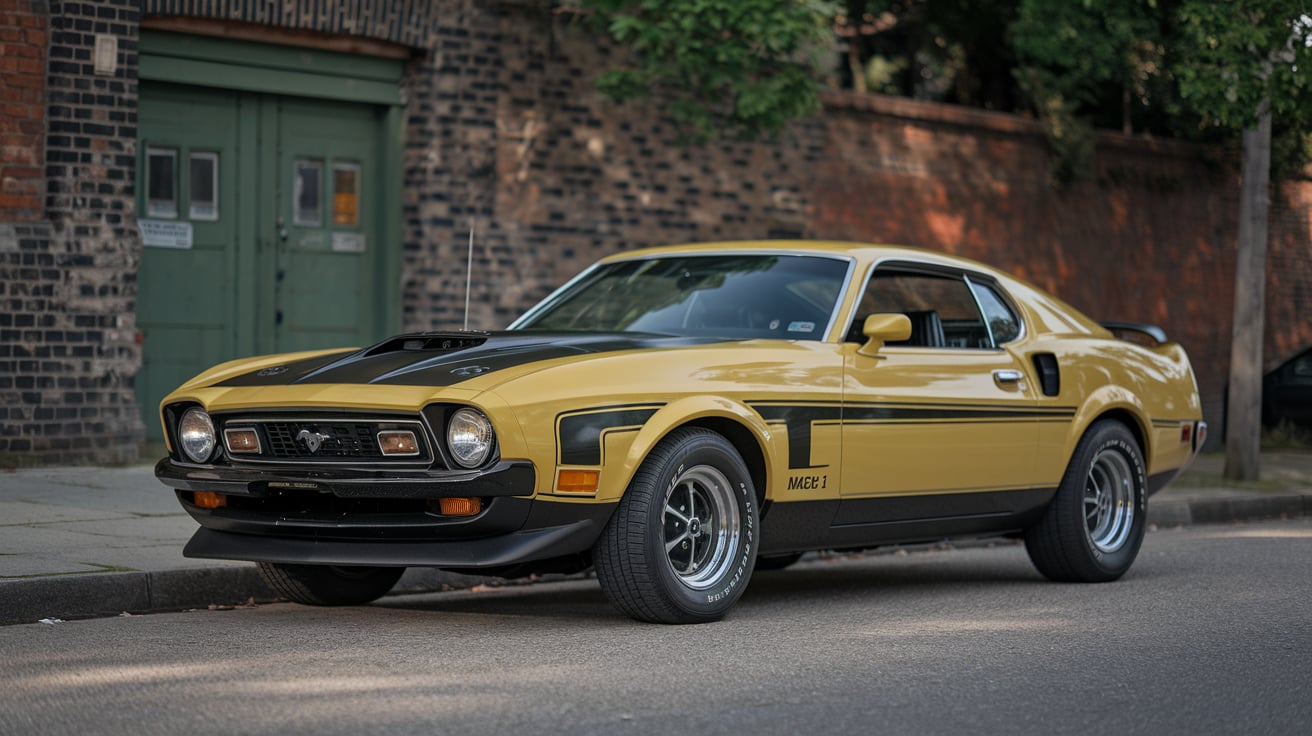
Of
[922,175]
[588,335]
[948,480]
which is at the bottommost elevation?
[948,480]

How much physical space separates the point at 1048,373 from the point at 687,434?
249 cm

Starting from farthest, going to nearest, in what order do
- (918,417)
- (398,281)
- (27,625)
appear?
1. (398,281)
2. (918,417)
3. (27,625)

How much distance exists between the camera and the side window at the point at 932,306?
25.5 ft

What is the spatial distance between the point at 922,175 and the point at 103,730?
1428cm

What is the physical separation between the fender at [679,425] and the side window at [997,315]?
1.87 metres

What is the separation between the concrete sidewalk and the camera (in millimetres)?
6859

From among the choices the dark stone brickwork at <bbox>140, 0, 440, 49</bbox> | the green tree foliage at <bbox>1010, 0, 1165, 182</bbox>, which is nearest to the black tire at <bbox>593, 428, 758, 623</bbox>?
the dark stone brickwork at <bbox>140, 0, 440, 49</bbox>

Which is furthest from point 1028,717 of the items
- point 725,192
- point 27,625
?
point 725,192

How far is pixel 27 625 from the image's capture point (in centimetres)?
662

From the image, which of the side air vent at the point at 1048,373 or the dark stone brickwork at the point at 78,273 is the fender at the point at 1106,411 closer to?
the side air vent at the point at 1048,373

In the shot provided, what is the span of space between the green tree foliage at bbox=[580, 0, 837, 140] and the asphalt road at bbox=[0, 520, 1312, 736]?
6603 mm

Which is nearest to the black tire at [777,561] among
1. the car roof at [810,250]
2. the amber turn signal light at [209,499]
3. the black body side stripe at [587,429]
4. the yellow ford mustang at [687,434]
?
the yellow ford mustang at [687,434]

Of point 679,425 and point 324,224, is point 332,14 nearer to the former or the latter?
point 324,224

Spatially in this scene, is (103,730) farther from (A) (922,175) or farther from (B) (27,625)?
(A) (922,175)
